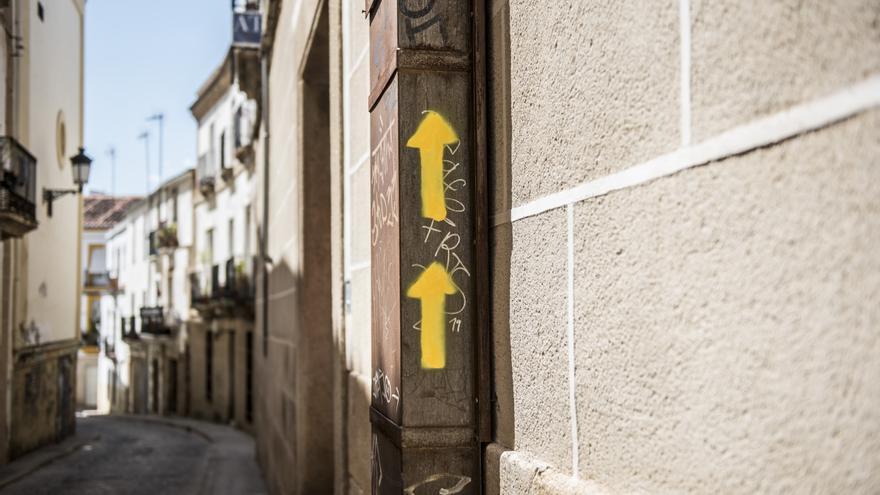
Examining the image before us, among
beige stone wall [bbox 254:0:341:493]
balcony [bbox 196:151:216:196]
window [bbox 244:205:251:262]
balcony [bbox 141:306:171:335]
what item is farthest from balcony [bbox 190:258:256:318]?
beige stone wall [bbox 254:0:341:493]

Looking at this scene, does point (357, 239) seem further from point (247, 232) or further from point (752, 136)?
point (247, 232)

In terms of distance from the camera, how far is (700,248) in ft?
4.11

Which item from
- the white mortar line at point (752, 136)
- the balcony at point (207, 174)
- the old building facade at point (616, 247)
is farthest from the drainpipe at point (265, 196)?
the balcony at point (207, 174)

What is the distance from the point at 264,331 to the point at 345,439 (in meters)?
7.51

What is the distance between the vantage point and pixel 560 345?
181 centimetres

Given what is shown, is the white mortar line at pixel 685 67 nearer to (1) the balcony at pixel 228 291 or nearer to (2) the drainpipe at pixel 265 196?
(2) the drainpipe at pixel 265 196

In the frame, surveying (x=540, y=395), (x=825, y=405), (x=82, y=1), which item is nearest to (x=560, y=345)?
(x=540, y=395)

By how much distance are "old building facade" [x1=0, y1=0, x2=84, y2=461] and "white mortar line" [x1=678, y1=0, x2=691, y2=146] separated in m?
13.4

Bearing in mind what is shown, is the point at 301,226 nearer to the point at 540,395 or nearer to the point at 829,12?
the point at 540,395

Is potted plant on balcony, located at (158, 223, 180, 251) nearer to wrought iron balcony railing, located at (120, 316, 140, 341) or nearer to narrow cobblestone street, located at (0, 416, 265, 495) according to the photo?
wrought iron balcony railing, located at (120, 316, 140, 341)

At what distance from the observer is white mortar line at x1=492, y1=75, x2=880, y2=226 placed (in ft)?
3.14

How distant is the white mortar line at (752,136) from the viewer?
96cm

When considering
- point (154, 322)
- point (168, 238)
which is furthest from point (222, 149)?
point (154, 322)

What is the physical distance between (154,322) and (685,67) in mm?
33446
